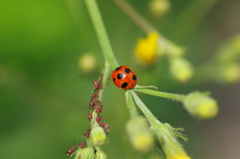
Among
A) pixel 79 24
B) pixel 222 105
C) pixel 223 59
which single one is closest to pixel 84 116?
pixel 79 24

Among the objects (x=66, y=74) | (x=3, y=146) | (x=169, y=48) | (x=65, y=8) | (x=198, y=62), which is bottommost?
(x=3, y=146)

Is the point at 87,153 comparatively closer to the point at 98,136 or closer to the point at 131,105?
the point at 98,136

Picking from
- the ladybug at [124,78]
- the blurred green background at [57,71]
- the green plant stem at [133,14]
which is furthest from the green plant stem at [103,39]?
the blurred green background at [57,71]

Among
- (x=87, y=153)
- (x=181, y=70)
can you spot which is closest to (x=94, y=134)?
(x=87, y=153)

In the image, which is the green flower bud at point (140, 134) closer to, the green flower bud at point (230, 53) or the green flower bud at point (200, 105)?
the green flower bud at point (200, 105)

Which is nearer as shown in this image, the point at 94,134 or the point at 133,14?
the point at 94,134

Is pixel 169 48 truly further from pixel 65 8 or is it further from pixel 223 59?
pixel 65 8

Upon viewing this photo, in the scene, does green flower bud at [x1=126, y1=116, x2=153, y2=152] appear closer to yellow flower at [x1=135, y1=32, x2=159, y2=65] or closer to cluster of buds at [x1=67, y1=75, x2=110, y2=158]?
cluster of buds at [x1=67, y1=75, x2=110, y2=158]
